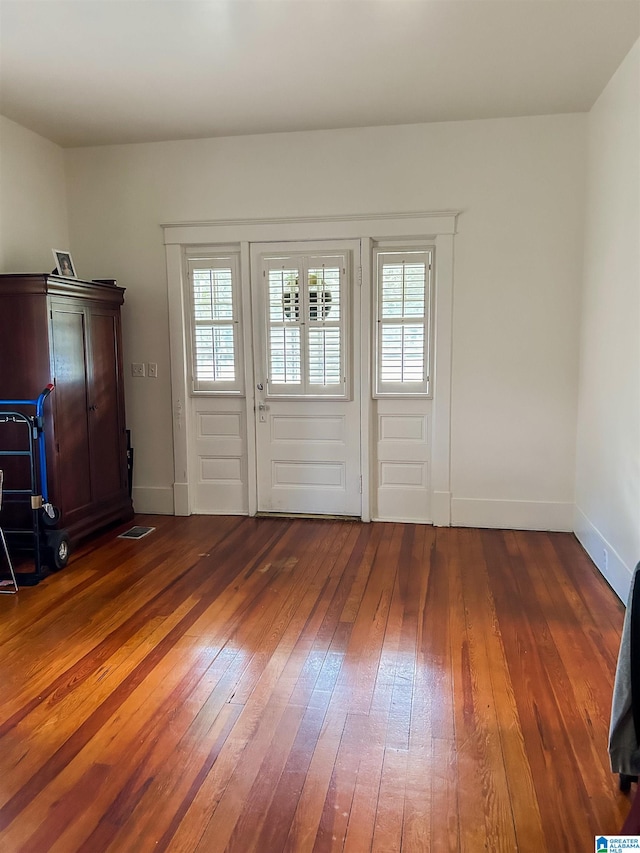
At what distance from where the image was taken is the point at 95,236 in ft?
16.6

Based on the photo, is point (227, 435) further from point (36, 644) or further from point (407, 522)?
point (36, 644)

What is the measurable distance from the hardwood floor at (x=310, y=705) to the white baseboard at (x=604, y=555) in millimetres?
79

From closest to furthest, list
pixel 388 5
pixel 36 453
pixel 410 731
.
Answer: pixel 410 731 < pixel 388 5 < pixel 36 453

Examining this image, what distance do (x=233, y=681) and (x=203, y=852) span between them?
2.94 feet

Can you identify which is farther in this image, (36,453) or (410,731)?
(36,453)

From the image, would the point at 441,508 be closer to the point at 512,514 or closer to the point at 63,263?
the point at 512,514

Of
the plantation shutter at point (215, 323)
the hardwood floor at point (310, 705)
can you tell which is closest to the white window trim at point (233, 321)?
the plantation shutter at point (215, 323)

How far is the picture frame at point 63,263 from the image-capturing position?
443cm

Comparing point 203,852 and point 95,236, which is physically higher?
point 95,236

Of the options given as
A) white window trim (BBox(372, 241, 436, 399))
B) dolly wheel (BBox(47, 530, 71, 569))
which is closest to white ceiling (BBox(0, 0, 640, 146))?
white window trim (BBox(372, 241, 436, 399))

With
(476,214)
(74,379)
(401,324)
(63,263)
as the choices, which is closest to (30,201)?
(63,263)

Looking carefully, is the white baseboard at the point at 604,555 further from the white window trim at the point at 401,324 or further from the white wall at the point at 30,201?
the white wall at the point at 30,201

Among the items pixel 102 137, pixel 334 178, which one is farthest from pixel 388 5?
pixel 102 137

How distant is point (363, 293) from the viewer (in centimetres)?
472
